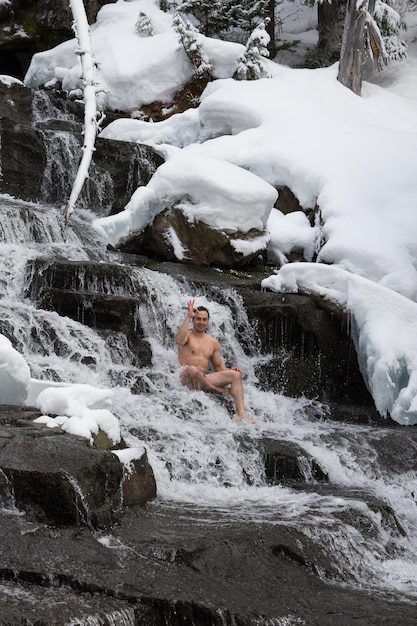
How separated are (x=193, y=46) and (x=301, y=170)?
5.54 m

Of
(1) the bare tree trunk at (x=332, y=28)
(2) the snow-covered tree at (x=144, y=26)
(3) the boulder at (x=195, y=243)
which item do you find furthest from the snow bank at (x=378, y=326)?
(1) the bare tree trunk at (x=332, y=28)

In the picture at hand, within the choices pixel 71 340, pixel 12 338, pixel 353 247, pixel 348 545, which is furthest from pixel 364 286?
pixel 348 545

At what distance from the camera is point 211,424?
7762 millimetres

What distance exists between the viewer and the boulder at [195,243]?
11414 mm

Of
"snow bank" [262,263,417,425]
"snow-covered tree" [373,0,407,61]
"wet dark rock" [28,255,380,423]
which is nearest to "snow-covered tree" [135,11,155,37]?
"snow-covered tree" [373,0,407,61]

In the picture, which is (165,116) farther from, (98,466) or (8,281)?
(98,466)

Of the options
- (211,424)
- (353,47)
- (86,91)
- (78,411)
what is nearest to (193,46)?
(353,47)

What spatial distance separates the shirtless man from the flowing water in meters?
0.20

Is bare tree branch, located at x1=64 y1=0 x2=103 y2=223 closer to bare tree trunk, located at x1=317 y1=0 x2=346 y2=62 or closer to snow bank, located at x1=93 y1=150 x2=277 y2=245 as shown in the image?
snow bank, located at x1=93 y1=150 x2=277 y2=245

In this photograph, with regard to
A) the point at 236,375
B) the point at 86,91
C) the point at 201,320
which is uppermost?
the point at 86,91

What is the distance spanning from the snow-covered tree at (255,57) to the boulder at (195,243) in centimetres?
630

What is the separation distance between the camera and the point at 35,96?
52.9ft

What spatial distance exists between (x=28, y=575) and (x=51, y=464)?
103cm

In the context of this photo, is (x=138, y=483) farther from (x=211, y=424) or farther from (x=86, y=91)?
(x=86, y=91)
